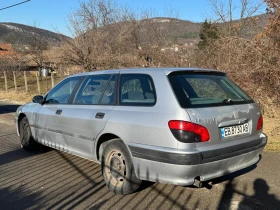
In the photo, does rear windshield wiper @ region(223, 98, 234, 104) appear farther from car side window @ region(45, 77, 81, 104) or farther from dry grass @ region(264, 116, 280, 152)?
dry grass @ region(264, 116, 280, 152)

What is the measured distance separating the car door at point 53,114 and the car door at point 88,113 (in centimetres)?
21

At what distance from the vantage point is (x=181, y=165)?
3.35 meters

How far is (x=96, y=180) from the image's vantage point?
4578 mm

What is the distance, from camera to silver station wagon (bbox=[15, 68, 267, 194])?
3.41m

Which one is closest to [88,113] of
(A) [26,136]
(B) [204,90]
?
(B) [204,90]

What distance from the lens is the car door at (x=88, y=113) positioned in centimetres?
430

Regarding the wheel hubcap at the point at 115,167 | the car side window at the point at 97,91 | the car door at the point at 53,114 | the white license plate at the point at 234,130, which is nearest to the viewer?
the white license plate at the point at 234,130

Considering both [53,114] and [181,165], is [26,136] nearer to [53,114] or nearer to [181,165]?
[53,114]

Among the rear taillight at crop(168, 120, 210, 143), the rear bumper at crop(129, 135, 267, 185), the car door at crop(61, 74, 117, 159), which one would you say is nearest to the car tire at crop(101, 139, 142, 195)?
the rear bumper at crop(129, 135, 267, 185)

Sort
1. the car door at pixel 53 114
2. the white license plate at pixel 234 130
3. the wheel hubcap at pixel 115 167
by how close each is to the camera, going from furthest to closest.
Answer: the car door at pixel 53 114 → the wheel hubcap at pixel 115 167 → the white license plate at pixel 234 130

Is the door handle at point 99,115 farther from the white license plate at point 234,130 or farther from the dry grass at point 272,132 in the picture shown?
the dry grass at point 272,132

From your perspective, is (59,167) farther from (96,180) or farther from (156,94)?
(156,94)

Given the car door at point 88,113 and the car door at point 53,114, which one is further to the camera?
the car door at point 53,114

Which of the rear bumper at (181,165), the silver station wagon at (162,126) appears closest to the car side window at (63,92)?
the silver station wagon at (162,126)
